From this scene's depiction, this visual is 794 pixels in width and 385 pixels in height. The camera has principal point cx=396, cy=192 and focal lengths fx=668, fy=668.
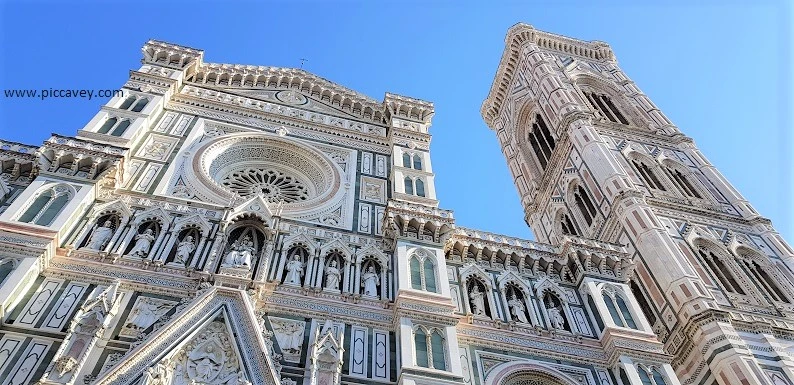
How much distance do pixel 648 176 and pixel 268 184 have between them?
1168cm

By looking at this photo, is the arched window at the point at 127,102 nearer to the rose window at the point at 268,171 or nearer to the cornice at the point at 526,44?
the rose window at the point at 268,171

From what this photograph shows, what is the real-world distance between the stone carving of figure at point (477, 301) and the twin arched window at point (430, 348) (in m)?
1.50

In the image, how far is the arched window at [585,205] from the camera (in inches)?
795

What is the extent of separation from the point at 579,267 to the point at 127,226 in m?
8.57

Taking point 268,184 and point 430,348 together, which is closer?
point 430,348

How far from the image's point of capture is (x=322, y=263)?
11.9m

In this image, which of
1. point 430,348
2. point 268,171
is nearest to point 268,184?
point 268,171

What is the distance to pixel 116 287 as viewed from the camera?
9953 mm

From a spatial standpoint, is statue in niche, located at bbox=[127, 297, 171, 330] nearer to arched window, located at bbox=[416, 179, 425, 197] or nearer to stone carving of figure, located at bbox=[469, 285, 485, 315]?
stone carving of figure, located at bbox=[469, 285, 485, 315]

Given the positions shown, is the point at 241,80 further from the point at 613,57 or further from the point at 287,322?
the point at 613,57

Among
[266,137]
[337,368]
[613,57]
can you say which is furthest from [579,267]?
[613,57]

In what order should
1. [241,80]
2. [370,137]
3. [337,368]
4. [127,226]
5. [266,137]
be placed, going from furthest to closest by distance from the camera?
[241,80] → [370,137] → [266,137] → [127,226] → [337,368]

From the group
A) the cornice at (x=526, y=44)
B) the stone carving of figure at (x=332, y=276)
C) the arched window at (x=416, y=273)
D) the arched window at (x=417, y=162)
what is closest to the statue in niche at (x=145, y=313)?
the stone carving of figure at (x=332, y=276)

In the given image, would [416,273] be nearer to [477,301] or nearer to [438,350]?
[477,301]
